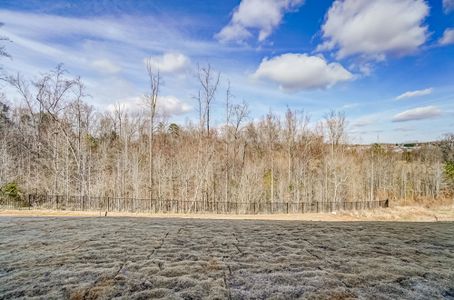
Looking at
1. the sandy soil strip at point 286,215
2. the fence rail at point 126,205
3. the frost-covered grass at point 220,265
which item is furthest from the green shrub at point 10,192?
the frost-covered grass at point 220,265

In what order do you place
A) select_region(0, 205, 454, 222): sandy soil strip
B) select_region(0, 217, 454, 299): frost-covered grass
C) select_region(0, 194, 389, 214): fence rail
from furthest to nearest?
select_region(0, 194, 389, 214): fence rail
select_region(0, 205, 454, 222): sandy soil strip
select_region(0, 217, 454, 299): frost-covered grass

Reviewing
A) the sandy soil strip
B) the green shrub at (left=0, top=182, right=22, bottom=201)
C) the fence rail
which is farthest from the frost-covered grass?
the green shrub at (left=0, top=182, right=22, bottom=201)

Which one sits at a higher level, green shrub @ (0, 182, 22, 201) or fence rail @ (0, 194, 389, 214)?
green shrub @ (0, 182, 22, 201)

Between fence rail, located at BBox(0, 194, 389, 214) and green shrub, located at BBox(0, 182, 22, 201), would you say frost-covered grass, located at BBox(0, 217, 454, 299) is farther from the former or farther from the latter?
green shrub, located at BBox(0, 182, 22, 201)

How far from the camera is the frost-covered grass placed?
15.6 ft

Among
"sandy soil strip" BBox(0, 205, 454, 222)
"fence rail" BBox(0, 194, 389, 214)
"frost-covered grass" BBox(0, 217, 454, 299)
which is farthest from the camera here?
"fence rail" BBox(0, 194, 389, 214)

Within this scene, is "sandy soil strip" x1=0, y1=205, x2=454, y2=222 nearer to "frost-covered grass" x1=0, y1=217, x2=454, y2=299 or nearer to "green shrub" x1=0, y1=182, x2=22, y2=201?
"green shrub" x1=0, y1=182, x2=22, y2=201

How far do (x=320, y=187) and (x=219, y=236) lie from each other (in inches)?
1125

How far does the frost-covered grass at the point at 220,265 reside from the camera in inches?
187

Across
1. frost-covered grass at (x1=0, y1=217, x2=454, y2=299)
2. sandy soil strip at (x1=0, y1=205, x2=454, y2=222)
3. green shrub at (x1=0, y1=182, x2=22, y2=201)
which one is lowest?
sandy soil strip at (x1=0, y1=205, x2=454, y2=222)

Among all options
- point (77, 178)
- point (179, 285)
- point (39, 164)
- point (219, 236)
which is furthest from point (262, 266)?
point (39, 164)

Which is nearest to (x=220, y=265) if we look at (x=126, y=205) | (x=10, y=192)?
(x=126, y=205)

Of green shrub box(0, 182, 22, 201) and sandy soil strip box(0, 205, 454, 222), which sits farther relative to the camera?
green shrub box(0, 182, 22, 201)

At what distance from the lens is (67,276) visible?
528 cm
